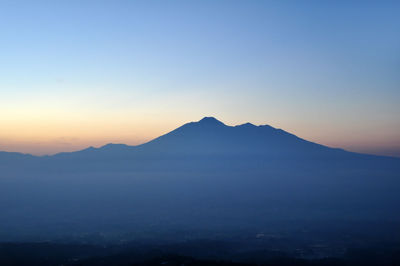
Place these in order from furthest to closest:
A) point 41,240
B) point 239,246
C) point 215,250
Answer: point 41,240, point 239,246, point 215,250

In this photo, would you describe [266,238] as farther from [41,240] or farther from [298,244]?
[41,240]

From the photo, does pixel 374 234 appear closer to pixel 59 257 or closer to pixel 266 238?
pixel 266 238

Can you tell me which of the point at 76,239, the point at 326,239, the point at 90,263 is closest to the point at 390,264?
the point at 326,239

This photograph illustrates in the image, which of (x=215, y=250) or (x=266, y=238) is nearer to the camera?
(x=215, y=250)

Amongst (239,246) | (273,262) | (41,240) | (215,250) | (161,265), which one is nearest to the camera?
(161,265)

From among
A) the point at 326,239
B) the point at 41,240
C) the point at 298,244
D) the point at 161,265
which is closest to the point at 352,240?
the point at 326,239

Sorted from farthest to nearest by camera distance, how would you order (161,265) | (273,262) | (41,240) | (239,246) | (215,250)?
(41,240), (239,246), (215,250), (273,262), (161,265)

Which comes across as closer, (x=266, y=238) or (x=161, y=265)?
(x=161, y=265)

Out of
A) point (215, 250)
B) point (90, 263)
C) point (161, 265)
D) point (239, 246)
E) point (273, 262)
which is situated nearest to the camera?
point (161, 265)
